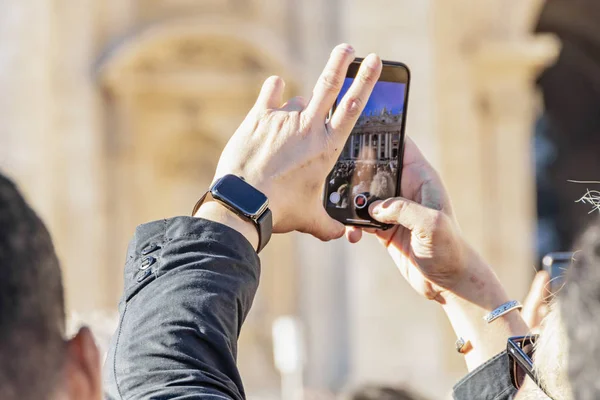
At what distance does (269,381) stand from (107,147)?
8.86 ft

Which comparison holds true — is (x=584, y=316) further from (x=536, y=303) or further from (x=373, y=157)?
(x=536, y=303)

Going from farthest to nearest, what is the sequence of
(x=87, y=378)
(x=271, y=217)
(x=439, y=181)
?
1. (x=439, y=181)
2. (x=271, y=217)
3. (x=87, y=378)

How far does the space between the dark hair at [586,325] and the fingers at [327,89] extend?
0.76 m

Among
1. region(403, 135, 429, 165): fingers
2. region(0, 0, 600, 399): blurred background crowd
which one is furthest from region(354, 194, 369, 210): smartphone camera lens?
region(0, 0, 600, 399): blurred background crowd

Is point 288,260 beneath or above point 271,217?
beneath

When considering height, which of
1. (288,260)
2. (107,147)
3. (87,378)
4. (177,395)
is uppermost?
(87,378)

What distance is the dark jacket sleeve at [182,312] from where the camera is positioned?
1.50m

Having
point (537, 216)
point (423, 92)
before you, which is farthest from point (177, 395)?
point (537, 216)

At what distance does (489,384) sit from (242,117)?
9.91m

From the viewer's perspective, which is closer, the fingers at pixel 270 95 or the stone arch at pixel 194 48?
the fingers at pixel 270 95

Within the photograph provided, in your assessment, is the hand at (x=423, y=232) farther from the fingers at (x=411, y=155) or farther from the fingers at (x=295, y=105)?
the fingers at (x=295, y=105)

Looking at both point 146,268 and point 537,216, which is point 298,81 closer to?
point 146,268

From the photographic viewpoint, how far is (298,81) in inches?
446

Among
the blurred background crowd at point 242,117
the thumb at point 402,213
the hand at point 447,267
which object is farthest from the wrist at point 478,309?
the blurred background crowd at point 242,117
